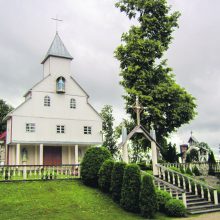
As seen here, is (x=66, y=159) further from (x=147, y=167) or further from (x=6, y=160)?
(x=147, y=167)

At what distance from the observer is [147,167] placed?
2289 cm

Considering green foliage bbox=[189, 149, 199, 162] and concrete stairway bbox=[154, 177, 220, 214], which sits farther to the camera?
green foliage bbox=[189, 149, 199, 162]

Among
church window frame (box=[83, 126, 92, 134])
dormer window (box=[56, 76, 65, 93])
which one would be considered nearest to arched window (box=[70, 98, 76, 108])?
dormer window (box=[56, 76, 65, 93])

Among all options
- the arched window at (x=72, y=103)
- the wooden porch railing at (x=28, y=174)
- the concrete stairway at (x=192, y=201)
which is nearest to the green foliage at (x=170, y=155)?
the concrete stairway at (x=192, y=201)

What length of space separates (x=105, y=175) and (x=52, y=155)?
1595 centimetres

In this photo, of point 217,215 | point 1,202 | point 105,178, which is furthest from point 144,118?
point 1,202

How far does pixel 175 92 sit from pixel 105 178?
1261cm

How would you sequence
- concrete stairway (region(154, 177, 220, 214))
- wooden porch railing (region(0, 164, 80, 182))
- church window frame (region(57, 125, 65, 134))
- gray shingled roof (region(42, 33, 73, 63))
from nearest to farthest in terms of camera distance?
concrete stairway (region(154, 177, 220, 214))
wooden porch railing (region(0, 164, 80, 182))
church window frame (region(57, 125, 65, 134))
gray shingled roof (region(42, 33, 73, 63))

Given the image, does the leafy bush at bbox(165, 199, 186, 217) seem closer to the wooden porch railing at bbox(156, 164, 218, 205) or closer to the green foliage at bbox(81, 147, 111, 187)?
the wooden porch railing at bbox(156, 164, 218, 205)

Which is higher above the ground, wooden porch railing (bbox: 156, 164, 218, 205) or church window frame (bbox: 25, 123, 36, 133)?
church window frame (bbox: 25, 123, 36, 133)

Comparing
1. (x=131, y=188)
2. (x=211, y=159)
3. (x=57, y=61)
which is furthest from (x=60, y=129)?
(x=131, y=188)

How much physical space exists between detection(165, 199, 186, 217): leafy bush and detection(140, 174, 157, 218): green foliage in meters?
0.99

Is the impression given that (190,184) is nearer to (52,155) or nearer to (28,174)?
(28,174)

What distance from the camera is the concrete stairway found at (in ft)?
50.0
